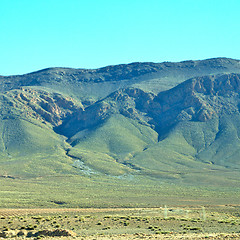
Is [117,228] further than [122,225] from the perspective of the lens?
No

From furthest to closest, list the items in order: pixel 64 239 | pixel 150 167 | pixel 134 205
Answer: pixel 150 167 < pixel 134 205 < pixel 64 239

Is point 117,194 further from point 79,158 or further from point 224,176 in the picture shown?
point 79,158

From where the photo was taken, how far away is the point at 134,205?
260 feet

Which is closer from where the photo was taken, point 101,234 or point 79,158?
point 101,234

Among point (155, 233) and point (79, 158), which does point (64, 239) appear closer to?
point (155, 233)

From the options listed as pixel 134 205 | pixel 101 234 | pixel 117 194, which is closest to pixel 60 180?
pixel 117 194

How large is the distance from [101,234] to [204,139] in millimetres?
158597

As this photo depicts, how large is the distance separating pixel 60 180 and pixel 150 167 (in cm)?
4168

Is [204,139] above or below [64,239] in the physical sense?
above

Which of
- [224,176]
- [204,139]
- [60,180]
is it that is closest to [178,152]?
[204,139]

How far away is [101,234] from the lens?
43000 mm

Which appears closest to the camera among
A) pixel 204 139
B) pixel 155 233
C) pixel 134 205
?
pixel 155 233

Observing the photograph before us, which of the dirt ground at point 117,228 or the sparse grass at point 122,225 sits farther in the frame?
the sparse grass at point 122,225

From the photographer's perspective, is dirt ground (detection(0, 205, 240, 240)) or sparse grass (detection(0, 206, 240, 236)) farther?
sparse grass (detection(0, 206, 240, 236))
